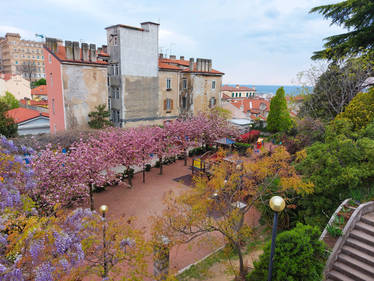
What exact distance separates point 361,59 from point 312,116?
20.9 feet

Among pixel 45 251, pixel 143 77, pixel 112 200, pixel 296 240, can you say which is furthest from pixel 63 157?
pixel 143 77

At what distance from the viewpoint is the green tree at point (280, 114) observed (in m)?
30.7

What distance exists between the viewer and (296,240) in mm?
7516

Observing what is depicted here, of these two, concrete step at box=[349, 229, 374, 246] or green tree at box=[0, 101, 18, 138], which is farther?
green tree at box=[0, 101, 18, 138]

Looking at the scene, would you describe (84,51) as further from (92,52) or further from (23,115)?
(23,115)

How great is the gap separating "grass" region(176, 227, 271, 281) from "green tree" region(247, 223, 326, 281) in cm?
270

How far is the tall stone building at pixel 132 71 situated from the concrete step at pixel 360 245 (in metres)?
26.4

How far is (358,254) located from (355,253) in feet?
0.29

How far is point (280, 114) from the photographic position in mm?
30734

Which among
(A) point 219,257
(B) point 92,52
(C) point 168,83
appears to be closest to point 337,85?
(A) point 219,257

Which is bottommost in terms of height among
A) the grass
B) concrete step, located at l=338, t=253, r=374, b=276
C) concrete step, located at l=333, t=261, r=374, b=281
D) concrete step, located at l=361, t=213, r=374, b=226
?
the grass

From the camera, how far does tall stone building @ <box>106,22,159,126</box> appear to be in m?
29.3

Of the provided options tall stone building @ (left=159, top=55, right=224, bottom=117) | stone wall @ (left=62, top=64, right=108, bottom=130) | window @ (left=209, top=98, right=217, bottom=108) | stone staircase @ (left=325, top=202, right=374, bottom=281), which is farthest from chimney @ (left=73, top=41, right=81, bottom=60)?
stone staircase @ (left=325, top=202, right=374, bottom=281)

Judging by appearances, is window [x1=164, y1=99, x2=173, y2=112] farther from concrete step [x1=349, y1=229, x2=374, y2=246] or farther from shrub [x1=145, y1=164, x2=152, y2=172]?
concrete step [x1=349, y1=229, x2=374, y2=246]
